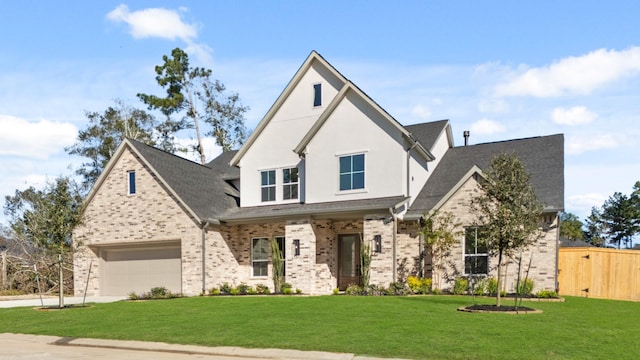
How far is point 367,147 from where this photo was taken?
Answer: 21359mm

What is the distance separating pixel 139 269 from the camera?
945 inches

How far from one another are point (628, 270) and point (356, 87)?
12.2m

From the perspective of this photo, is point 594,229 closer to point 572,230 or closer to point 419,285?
point 572,230

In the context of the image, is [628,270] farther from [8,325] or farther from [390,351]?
[8,325]

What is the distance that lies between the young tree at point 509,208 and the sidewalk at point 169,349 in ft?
21.7

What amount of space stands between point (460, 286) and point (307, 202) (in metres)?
7.08

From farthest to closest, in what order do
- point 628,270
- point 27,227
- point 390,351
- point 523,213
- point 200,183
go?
1. point 200,183
2. point 628,270
3. point 27,227
4. point 523,213
5. point 390,351

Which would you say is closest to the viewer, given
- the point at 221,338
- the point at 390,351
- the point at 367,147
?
the point at 390,351

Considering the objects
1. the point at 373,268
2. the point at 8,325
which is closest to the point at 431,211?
the point at 373,268

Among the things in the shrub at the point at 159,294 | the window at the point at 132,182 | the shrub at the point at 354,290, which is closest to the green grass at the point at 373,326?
the shrub at the point at 354,290

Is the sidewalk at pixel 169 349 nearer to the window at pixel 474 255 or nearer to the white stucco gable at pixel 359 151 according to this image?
the window at pixel 474 255

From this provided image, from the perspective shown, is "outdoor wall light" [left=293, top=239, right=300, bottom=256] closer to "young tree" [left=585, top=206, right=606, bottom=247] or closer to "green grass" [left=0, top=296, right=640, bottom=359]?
"green grass" [left=0, top=296, right=640, bottom=359]

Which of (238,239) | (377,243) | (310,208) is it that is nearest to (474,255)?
(377,243)

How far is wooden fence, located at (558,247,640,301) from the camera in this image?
19375 millimetres
